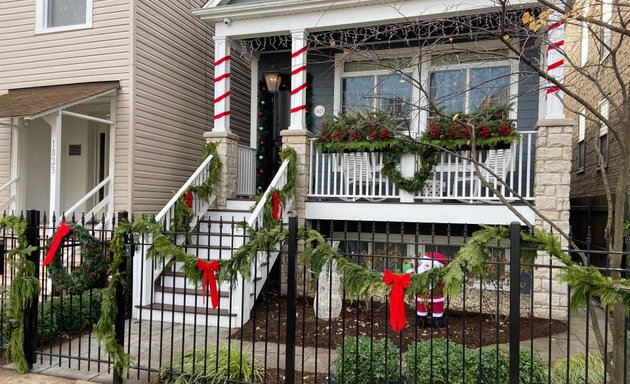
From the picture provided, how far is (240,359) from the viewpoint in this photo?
13.2ft

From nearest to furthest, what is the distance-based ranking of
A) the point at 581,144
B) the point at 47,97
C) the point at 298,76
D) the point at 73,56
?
the point at 298,76, the point at 47,97, the point at 73,56, the point at 581,144

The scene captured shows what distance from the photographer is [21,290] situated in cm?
454

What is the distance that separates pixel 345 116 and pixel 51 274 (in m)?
4.96

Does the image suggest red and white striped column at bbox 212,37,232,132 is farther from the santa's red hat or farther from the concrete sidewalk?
the concrete sidewalk

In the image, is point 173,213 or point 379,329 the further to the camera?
point 173,213

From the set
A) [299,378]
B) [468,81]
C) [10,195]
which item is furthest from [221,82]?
[299,378]

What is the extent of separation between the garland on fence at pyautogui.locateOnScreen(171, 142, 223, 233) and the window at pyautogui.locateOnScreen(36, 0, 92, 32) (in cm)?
362

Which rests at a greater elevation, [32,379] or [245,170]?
[245,170]

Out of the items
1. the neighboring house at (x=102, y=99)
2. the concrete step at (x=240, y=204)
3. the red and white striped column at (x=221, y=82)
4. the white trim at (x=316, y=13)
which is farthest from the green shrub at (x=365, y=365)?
the neighboring house at (x=102, y=99)

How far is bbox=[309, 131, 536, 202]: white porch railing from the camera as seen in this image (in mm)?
7012

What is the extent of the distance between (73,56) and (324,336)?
700 cm

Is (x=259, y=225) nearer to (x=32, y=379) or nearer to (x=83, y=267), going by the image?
(x=83, y=267)

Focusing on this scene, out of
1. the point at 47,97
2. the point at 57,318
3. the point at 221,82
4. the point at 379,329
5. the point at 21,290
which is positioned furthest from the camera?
the point at 221,82

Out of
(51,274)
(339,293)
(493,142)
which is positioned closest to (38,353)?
(51,274)
